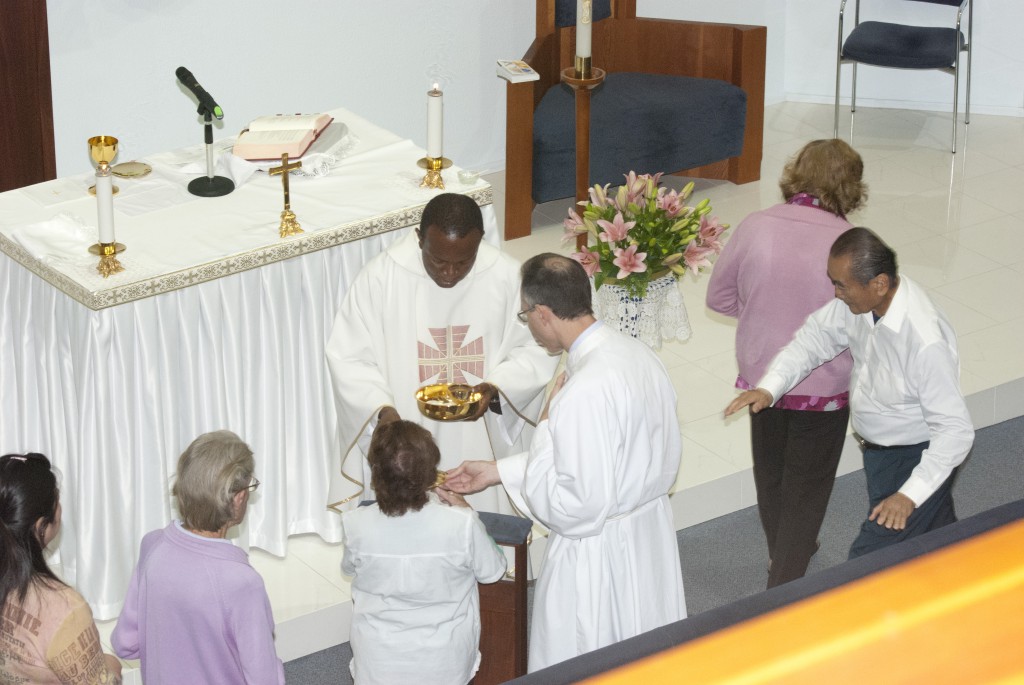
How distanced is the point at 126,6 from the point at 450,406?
3630 mm

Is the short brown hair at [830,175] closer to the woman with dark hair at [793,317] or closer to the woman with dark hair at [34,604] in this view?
the woman with dark hair at [793,317]

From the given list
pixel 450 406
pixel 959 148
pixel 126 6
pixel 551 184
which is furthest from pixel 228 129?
pixel 959 148

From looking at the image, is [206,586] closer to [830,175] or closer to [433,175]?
[830,175]

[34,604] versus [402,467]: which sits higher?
[402,467]

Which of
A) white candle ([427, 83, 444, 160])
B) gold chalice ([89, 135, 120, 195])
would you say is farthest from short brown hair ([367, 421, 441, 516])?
white candle ([427, 83, 444, 160])

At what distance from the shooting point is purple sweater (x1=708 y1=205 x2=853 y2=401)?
383 centimetres

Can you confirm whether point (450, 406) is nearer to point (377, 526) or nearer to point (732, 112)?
point (377, 526)

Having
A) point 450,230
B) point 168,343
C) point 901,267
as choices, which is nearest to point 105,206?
point 168,343

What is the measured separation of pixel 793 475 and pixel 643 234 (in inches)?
35.9

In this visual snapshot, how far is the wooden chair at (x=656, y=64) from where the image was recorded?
7.27m

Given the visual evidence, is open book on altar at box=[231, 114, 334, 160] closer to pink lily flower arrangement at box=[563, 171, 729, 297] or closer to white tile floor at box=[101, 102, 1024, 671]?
pink lily flower arrangement at box=[563, 171, 729, 297]

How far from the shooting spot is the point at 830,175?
3793 millimetres

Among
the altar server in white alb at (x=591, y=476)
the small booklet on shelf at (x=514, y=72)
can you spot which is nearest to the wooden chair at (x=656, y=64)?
the small booklet on shelf at (x=514, y=72)

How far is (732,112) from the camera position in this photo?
766cm
